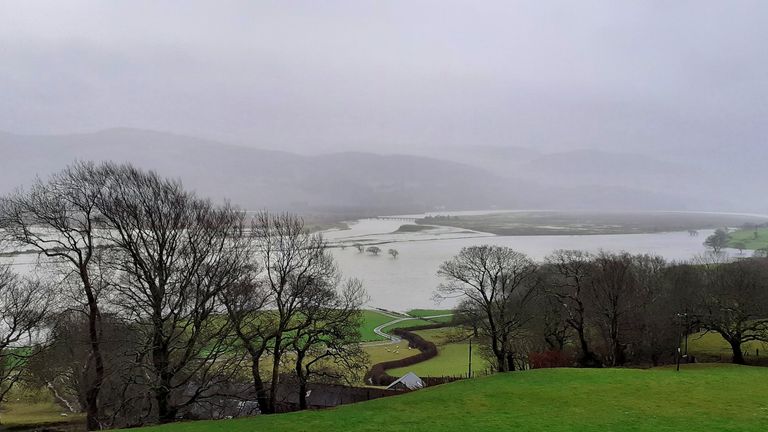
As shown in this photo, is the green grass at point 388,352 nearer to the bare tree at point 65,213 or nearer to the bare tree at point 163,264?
the bare tree at point 163,264

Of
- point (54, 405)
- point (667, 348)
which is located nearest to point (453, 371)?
point (667, 348)

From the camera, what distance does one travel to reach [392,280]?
72.8m

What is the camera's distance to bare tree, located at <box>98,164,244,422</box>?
1585cm

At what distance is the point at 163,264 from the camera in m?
16.2

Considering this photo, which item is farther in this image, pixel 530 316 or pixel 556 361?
pixel 530 316

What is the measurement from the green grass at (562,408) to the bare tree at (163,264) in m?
2.19

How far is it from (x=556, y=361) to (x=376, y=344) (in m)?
19.4

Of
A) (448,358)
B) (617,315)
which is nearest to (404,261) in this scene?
A: (448,358)

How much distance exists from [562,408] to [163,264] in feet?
47.6

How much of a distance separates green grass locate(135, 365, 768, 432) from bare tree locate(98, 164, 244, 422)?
86.4 inches

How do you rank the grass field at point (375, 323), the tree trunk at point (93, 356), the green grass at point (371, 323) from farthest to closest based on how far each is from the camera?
the grass field at point (375, 323), the green grass at point (371, 323), the tree trunk at point (93, 356)

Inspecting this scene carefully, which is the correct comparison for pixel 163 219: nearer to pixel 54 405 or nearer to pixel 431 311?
pixel 54 405

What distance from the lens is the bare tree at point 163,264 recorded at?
52.0 ft

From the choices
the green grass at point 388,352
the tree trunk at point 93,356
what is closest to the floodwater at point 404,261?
the green grass at point 388,352
